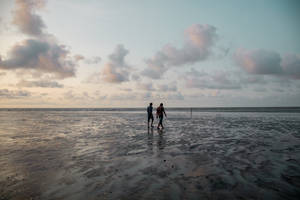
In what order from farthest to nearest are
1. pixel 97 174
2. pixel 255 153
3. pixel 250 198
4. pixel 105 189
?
pixel 255 153, pixel 97 174, pixel 105 189, pixel 250 198

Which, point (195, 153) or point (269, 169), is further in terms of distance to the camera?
point (195, 153)

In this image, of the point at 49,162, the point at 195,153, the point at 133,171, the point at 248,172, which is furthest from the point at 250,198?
the point at 49,162

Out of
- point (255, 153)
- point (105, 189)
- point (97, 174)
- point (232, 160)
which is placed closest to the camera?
point (105, 189)

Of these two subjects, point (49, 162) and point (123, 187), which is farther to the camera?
point (49, 162)

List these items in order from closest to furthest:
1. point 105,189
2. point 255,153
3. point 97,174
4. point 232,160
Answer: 1. point 105,189
2. point 97,174
3. point 232,160
4. point 255,153

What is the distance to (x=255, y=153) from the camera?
895 cm

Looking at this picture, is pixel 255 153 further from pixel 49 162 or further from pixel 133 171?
pixel 49 162

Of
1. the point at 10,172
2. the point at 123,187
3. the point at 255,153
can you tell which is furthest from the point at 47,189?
the point at 255,153

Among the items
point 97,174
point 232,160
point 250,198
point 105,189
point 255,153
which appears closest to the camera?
point 250,198

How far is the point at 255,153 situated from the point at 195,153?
2885 millimetres

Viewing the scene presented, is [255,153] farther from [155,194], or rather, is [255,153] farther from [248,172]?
[155,194]

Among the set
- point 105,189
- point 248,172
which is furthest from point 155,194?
point 248,172

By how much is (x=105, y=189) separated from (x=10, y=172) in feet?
13.3

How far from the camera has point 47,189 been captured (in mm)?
5148
